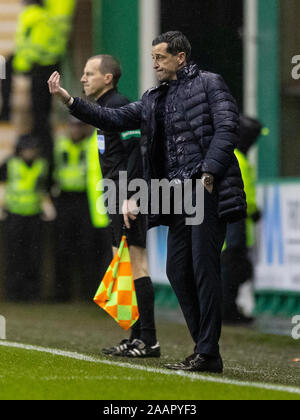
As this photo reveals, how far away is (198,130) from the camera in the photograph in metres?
6.87

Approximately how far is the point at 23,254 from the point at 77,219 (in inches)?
32.6

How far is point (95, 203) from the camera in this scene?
1307 centimetres

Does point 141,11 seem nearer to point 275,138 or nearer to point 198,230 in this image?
point 275,138

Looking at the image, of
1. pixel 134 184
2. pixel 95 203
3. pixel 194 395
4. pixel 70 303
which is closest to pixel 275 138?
pixel 95 203

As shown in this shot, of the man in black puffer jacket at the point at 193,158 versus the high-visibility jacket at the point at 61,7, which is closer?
the man in black puffer jacket at the point at 193,158

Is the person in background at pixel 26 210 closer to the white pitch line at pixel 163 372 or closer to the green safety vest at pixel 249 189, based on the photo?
the green safety vest at pixel 249 189

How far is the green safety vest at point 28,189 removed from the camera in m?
13.8

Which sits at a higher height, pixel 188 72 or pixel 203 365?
pixel 188 72

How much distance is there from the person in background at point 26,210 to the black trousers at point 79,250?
0.25 m
